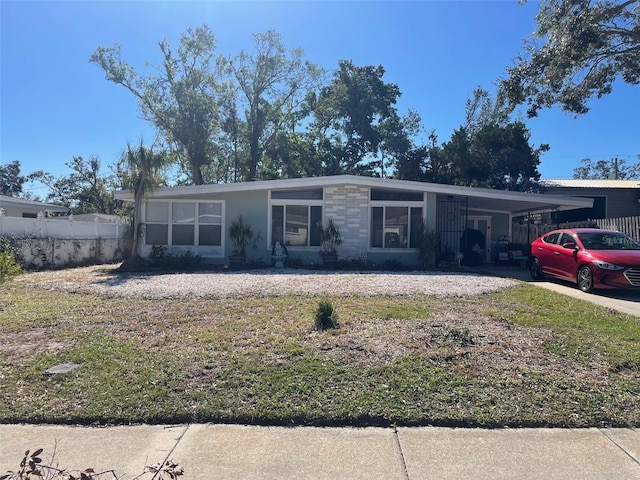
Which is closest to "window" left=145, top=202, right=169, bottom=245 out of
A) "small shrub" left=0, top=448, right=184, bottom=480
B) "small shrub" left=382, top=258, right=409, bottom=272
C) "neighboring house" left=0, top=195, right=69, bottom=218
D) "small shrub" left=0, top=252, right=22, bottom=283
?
"small shrub" left=0, top=252, right=22, bottom=283

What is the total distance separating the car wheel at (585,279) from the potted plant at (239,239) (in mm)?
9879

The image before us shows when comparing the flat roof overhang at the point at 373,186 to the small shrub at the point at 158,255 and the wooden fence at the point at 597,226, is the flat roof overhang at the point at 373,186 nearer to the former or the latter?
the wooden fence at the point at 597,226

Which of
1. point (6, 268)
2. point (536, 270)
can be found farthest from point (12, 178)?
point (536, 270)

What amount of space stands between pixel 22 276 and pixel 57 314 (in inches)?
265

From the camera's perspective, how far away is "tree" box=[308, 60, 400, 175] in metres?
31.5

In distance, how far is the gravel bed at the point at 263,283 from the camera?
365 inches

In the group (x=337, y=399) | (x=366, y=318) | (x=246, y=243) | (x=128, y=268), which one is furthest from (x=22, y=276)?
(x=337, y=399)

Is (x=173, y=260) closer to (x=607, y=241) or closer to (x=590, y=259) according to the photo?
(x=590, y=259)

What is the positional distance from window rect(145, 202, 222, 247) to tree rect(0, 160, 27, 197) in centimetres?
4285

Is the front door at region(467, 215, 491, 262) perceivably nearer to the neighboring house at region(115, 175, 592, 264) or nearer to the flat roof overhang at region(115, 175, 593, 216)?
the neighboring house at region(115, 175, 592, 264)

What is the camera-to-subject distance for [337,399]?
394 centimetres

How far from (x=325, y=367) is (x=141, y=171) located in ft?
39.1

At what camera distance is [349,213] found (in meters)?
15.3

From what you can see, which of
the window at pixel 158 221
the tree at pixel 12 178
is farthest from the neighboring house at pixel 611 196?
the tree at pixel 12 178
